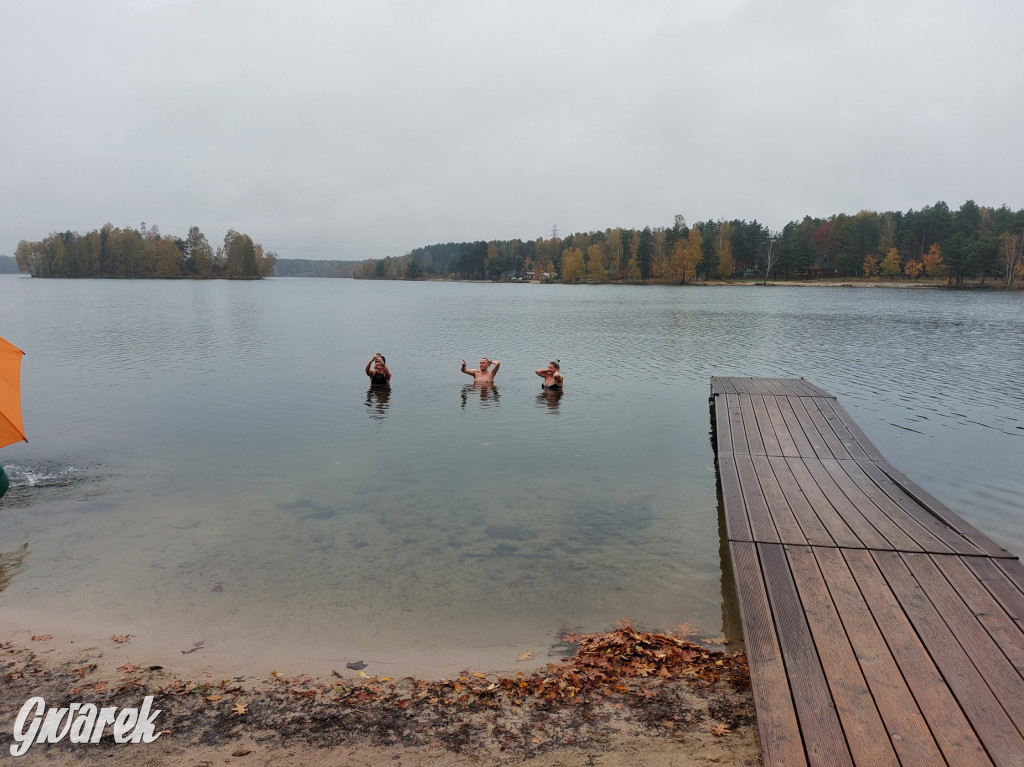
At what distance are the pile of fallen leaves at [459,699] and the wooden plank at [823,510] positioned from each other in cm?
203

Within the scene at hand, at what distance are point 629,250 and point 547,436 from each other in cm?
14659

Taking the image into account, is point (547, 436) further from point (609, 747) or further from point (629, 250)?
point (629, 250)

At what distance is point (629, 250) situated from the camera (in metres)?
153

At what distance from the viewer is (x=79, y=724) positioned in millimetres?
4641

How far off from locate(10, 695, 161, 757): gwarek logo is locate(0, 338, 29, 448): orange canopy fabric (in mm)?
4502

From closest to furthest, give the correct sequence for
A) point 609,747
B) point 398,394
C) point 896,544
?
point 609,747
point 896,544
point 398,394

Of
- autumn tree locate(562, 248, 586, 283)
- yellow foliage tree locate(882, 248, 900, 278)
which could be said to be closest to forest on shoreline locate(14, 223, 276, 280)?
autumn tree locate(562, 248, 586, 283)

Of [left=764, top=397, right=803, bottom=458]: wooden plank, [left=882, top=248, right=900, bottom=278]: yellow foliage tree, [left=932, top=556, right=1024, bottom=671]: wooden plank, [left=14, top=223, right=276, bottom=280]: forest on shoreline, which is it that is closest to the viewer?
[left=932, top=556, right=1024, bottom=671]: wooden plank

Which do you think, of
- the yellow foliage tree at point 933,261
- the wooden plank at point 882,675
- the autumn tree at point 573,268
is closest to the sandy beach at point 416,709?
the wooden plank at point 882,675

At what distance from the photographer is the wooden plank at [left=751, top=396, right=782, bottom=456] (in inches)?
416

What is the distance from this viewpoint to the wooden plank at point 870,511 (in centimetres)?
637

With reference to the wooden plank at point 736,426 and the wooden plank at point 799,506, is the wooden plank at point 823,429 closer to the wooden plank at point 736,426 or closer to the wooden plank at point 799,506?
the wooden plank at point 799,506

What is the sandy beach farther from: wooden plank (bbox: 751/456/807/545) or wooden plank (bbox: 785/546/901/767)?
wooden plank (bbox: 751/456/807/545)

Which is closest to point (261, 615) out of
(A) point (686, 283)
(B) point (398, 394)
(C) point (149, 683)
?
(C) point (149, 683)
